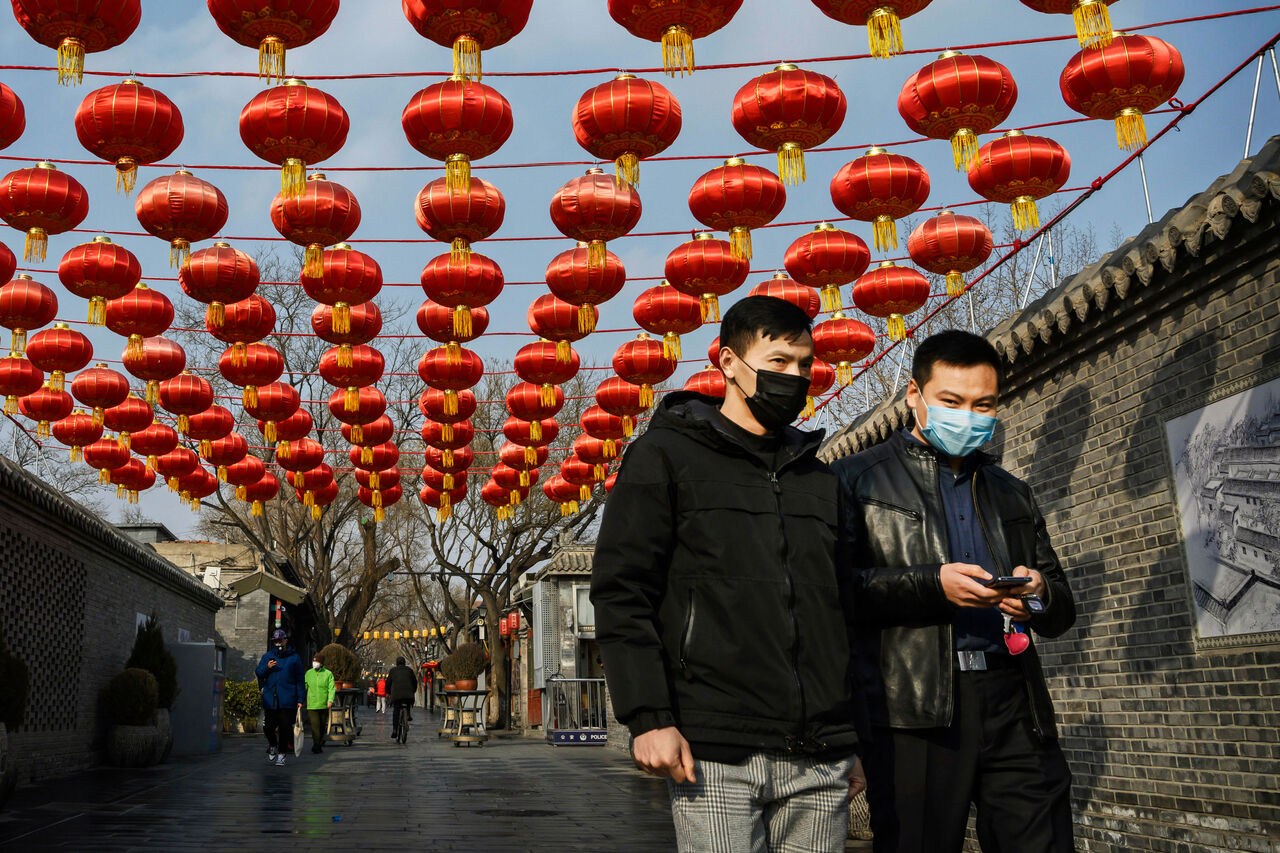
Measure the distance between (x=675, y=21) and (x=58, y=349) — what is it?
8989 millimetres

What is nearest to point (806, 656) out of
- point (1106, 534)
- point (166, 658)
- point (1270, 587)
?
point (1270, 587)

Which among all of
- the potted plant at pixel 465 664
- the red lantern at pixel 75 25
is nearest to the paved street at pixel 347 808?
the red lantern at pixel 75 25

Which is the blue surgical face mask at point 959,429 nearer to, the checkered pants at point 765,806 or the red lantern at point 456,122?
the checkered pants at point 765,806

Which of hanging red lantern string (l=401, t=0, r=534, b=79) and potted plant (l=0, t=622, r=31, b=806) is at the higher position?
hanging red lantern string (l=401, t=0, r=534, b=79)

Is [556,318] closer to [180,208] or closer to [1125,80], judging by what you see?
[180,208]

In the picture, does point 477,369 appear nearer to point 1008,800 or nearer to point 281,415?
point 281,415

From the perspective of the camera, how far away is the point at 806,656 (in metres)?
2.57

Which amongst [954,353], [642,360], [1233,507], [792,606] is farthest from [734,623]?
[642,360]

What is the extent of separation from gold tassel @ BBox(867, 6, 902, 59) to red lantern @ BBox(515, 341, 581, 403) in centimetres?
716

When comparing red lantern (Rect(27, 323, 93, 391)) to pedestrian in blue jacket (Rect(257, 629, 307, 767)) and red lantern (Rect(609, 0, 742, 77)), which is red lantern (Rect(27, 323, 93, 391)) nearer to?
pedestrian in blue jacket (Rect(257, 629, 307, 767))

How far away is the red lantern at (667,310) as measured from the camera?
1265 cm

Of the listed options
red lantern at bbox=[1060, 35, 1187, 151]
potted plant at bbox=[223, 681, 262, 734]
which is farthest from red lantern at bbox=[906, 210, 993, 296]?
potted plant at bbox=[223, 681, 262, 734]

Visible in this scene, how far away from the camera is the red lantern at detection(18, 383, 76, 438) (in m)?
14.6

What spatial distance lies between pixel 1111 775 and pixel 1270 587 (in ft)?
5.78
